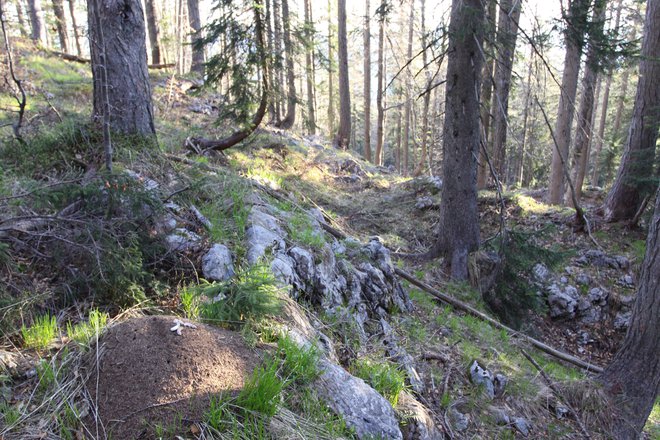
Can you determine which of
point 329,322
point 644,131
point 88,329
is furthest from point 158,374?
point 644,131

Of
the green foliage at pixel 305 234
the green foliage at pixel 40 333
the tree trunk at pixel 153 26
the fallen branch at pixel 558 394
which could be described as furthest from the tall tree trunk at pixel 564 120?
the tree trunk at pixel 153 26

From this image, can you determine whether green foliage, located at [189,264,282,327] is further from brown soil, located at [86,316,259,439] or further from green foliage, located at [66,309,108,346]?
green foliage, located at [66,309,108,346]

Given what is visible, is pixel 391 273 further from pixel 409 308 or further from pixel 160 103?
pixel 160 103

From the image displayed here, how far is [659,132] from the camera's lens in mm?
8055

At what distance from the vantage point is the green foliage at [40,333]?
229cm

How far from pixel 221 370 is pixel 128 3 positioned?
473 centimetres

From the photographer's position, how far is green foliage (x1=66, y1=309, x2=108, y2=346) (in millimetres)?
2315

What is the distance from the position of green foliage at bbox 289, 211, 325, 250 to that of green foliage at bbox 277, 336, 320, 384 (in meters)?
1.79

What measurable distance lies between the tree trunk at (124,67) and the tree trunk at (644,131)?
8.98 meters

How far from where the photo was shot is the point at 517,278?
6328 mm

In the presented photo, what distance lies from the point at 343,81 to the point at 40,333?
49.5ft

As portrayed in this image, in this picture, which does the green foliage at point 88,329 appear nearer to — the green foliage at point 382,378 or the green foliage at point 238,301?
the green foliage at point 238,301

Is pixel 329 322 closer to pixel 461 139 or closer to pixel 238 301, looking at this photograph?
pixel 238 301

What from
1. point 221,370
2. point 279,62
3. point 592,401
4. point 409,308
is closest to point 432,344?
point 409,308
